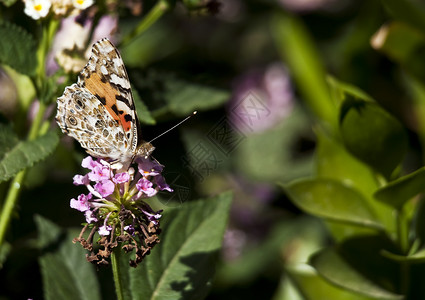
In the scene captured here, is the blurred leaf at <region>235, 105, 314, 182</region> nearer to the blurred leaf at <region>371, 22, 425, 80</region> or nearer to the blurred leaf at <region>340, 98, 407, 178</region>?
the blurred leaf at <region>371, 22, 425, 80</region>

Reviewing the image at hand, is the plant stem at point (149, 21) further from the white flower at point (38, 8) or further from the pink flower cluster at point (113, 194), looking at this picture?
the pink flower cluster at point (113, 194)

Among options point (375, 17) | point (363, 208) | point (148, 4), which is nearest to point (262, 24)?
point (375, 17)

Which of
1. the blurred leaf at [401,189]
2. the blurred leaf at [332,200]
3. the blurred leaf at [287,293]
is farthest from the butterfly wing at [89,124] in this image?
the blurred leaf at [287,293]

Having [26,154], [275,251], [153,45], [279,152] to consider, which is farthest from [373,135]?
[153,45]

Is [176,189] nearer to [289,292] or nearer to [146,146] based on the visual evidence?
[146,146]

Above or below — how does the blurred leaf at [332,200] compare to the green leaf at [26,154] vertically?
below
